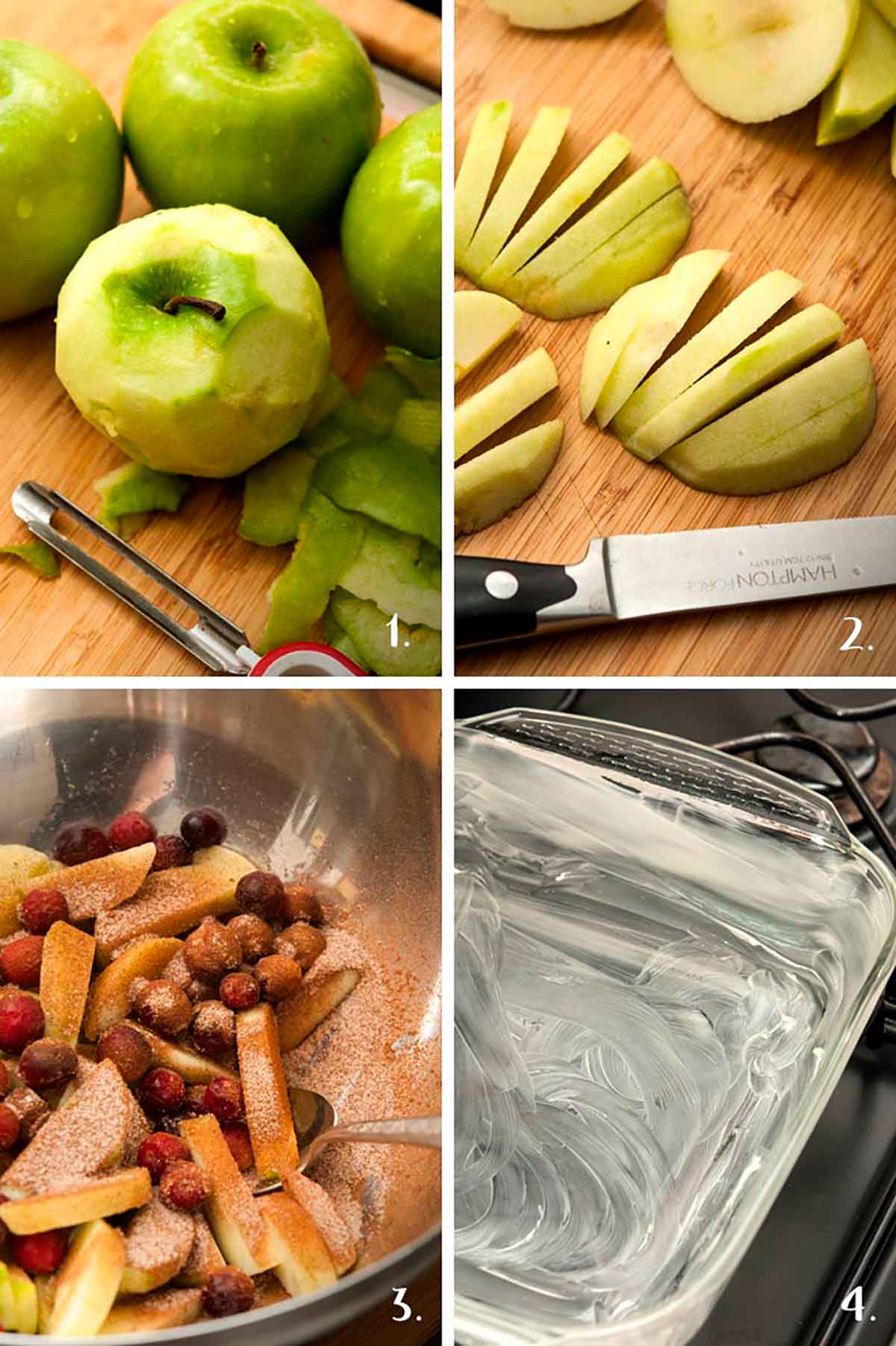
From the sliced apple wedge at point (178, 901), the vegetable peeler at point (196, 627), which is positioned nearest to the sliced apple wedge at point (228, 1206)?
the sliced apple wedge at point (178, 901)

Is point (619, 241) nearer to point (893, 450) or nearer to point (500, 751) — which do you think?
point (893, 450)

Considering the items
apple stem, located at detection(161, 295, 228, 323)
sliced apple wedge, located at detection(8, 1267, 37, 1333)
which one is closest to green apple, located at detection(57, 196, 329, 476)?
apple stem, located at detection(161, 295, 228, 323)

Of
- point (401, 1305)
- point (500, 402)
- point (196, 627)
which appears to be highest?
point (500, 402)

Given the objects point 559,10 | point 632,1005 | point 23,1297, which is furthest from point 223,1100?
point 559,10

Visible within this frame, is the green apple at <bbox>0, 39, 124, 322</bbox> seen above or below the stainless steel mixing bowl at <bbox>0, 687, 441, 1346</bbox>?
above

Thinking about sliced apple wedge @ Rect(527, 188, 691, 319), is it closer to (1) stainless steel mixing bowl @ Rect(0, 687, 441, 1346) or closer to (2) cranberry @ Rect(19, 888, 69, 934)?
(1) stainless steel mixing bowl @ Rect(0, 687, 441, 1346)

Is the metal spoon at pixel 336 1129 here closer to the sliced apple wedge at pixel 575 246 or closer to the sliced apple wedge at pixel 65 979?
the sliced apple wedge at pixel 65 979

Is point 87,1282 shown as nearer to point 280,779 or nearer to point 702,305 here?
point 280,779
